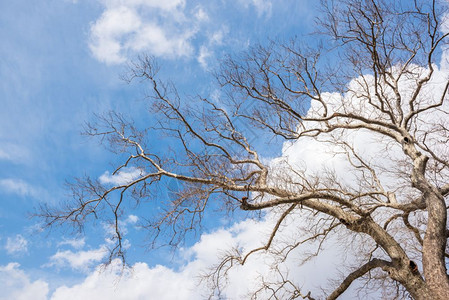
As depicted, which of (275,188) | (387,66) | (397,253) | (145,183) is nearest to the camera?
(397,253)

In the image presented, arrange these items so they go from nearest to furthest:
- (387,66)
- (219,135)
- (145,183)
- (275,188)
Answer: (275,188) < (145,183) < (387,66) < (219,135)

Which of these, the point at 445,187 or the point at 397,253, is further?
the point at 445,187

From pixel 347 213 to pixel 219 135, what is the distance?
3.46m

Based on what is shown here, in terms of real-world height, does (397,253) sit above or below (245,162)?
below

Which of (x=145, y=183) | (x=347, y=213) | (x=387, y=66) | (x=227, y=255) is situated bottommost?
(x=347, y=213)

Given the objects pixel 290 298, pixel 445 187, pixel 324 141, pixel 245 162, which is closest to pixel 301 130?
pixel 324 141

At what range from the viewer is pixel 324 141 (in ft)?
27.3

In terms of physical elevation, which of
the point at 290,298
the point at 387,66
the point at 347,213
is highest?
the point at 387,66

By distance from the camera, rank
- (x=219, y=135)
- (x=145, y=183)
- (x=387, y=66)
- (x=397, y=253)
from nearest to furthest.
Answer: (x=397, y=253), (x=145, y=183), (x=387, y=66), (x=219, y=135)

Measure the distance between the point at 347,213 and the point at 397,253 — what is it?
1014mm

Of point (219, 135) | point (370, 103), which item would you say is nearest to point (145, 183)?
point (219, 135)

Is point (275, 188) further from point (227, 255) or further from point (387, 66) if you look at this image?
point (387, 66)

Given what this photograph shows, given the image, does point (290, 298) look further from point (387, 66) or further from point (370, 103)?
point (387, 66)

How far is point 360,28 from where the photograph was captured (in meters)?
6.90
